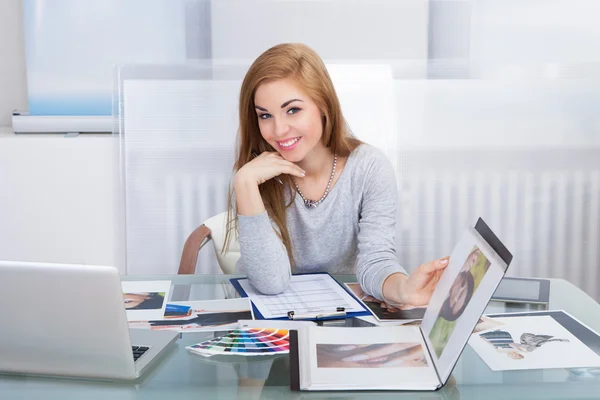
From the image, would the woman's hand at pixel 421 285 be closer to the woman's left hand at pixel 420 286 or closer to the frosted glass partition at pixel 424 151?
the woman's left hand at pixel 420 286

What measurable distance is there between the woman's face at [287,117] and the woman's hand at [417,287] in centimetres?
47

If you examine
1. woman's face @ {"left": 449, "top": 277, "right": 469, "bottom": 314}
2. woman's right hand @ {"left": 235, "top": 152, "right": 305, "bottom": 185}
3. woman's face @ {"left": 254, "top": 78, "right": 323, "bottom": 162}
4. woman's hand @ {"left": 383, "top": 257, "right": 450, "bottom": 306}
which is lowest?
woman's hand @ {"left": 383, "top": 257, "right": 450, "bottom": 306}

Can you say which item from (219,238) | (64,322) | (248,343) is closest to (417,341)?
(248,343)

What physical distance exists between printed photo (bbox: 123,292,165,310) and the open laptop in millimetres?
329

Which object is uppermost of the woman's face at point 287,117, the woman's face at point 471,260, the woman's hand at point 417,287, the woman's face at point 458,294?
the woman's face at point 287,117

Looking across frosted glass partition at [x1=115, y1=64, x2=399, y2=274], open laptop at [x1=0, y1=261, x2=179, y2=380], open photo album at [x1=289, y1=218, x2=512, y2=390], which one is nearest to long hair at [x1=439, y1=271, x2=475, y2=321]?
open photo album at [x1=289, y1=218, x2=512, y2=390]

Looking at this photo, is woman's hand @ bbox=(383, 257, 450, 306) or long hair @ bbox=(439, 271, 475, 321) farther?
woman's hand @ bbox=(383, 257, 450, 306)

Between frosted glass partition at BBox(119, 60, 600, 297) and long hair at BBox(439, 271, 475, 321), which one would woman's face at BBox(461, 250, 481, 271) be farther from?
frosted glass partition at BBox(119, 60, 600, 297)

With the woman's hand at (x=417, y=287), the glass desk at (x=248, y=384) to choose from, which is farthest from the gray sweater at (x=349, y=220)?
the glass desk at (x=248, y=384)

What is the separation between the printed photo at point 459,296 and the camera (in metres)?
1.03

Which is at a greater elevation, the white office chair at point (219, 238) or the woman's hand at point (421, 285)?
the woman's hand at point (421, 285)

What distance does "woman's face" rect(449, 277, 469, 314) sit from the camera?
106 cm

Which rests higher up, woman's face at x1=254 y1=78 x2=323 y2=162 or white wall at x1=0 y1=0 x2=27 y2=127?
white wall at x1=0 y1=0 x2=27 y2=127

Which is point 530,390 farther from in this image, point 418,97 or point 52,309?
point 418,97
